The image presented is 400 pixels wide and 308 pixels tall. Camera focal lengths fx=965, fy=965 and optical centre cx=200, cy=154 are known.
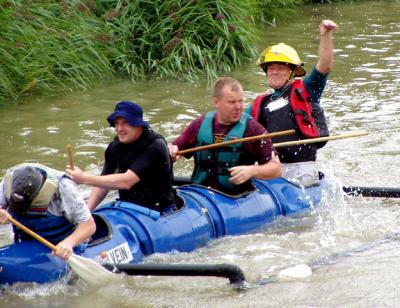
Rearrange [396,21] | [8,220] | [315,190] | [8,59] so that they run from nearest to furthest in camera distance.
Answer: [8,220] → [315,190] → [8,59] → [396,21]

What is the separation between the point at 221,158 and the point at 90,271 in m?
1.71

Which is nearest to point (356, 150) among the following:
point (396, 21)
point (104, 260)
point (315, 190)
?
point (315, 190)

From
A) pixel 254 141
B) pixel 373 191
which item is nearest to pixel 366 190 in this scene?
pixel 373 191

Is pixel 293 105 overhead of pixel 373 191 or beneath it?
overhead

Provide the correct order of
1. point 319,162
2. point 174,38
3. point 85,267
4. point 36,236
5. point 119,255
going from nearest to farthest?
point 36,236 → point 85,267 → point 119,255 → point 319,162 → point 174,38

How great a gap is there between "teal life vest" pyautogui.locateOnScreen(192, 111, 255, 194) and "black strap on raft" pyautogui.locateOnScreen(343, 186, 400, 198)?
3.33 feet

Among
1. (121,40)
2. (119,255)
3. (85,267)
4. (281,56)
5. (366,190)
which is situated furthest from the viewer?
(121,40)

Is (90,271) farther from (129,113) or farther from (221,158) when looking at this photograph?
(221,158)

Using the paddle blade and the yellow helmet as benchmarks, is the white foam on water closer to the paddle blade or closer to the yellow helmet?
the paddle blade

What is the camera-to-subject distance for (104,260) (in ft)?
19.7

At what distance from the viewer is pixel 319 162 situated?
30.3 ft

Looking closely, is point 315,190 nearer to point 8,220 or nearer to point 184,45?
point 8,220

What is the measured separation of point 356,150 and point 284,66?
6.95 feet

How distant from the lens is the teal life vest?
713 cm
